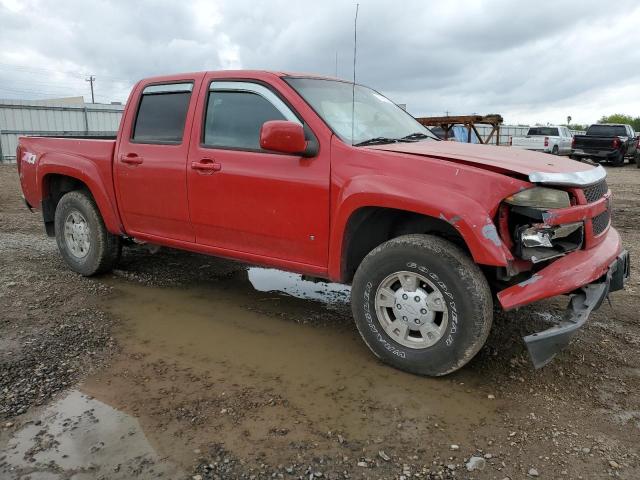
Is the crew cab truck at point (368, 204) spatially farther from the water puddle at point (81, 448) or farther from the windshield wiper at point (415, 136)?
the water puddle at point (81, 448)

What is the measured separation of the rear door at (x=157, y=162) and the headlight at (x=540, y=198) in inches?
99.2

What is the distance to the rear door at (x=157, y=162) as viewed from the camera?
423cm

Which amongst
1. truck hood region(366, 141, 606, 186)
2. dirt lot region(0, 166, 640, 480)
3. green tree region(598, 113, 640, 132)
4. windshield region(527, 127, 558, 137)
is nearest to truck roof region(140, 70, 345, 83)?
truck hood region(366, 141, 606, 186)

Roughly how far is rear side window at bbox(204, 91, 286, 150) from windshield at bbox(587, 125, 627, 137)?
20399mm

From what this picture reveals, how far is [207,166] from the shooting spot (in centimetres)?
397

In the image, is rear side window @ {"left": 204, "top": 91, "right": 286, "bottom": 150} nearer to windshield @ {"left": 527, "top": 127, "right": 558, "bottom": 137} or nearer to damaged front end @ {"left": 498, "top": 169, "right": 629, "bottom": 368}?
damaged front end @ {"left": 498, "top": 169, "right": 629, "bottom": 368}

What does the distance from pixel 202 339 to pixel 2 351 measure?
1.33 m

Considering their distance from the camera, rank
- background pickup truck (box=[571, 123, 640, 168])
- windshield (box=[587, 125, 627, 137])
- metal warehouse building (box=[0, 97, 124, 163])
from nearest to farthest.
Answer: background pickup truck (box=[571, 123, 640, 168]), metal warehouse building (box=[0, 97, 124, 163]), windshield (box=[587, 125, 627, 137])

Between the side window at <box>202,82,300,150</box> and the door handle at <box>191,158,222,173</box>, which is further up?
the side window at <box>202,82,300,150</box>

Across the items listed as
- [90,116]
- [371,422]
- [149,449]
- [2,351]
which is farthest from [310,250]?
[90,116]

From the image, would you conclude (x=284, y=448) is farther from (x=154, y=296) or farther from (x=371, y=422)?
(x=154, y=296)

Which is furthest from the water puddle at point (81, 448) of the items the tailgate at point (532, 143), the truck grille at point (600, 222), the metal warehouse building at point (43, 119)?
the tailgate at point (532, 143)

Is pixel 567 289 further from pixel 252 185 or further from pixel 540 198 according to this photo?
pixel 252 185

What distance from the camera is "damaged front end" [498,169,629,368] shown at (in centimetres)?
286
